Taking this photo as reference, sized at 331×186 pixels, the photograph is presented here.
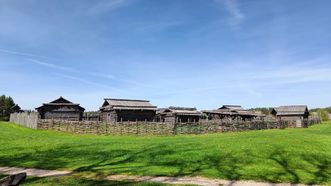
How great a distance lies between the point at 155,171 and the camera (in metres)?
13.2

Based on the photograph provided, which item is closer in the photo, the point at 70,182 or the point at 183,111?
the point at 70,182

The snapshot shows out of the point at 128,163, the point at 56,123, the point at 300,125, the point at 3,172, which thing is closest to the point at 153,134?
the point at 56,123

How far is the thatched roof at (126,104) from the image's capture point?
52225mm

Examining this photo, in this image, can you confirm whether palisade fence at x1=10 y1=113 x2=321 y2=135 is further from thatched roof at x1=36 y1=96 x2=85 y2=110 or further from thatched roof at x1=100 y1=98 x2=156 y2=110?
thatched roof at x1=100 y1=98 x2=156 y2=110

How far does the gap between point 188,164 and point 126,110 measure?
126ft

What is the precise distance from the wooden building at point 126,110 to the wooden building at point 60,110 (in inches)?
274

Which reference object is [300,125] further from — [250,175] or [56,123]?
[250,175]

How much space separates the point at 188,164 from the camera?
14.9 metres

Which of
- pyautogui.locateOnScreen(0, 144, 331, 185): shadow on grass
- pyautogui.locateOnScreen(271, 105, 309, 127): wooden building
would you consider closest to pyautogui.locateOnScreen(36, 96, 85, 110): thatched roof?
pyautogui.locateOnScreen(0, 144, 331, 185): shadow on grass

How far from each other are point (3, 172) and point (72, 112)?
49304 millimetres

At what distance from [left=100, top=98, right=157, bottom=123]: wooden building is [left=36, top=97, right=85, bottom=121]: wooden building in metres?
6.96

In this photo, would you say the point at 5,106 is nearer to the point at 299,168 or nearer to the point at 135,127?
the point at 135,127

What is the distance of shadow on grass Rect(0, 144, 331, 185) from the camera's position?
12961 mm

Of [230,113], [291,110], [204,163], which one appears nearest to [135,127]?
[204,163]
